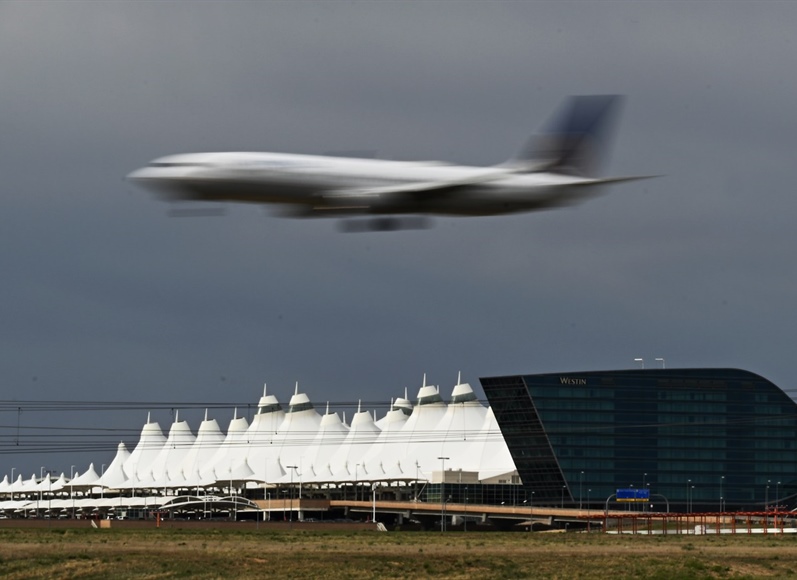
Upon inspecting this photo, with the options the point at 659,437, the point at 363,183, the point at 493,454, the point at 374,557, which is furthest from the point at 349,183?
the point at 493,454

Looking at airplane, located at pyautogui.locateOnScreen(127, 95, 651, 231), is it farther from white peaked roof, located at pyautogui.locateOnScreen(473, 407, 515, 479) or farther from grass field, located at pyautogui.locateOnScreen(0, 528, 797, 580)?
white peaked roof, located at pyautogui.locateOnScreen(473, 407, 515, 479)

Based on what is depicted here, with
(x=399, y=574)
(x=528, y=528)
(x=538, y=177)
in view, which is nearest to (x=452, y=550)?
(x=399, y=574)

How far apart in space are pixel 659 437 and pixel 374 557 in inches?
4117

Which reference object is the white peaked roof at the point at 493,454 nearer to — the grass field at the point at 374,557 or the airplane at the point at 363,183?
the grass field at the point at 374,557

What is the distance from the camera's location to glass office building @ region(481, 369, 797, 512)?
17762cm

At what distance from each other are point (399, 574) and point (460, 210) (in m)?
43.9

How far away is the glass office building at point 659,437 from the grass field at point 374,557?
7104 cm

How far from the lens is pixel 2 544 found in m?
91.8

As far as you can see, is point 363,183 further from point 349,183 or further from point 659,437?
point 659,437

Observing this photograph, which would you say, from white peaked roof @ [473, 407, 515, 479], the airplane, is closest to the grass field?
the airplane

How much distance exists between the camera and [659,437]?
180m

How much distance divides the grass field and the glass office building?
233 feet

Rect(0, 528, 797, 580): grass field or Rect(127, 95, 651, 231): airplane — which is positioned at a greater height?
Rect(127, 95, 651, 231): airplane

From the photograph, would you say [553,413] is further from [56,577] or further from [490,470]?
[56,577]
